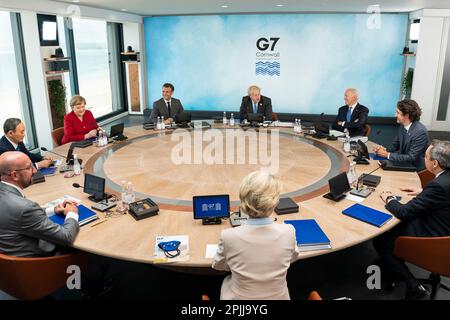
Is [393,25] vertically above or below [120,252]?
above

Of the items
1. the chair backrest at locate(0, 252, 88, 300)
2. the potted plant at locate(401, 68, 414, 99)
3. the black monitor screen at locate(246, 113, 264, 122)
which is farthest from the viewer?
the potted plant at locate(401, 68, 414, 99)

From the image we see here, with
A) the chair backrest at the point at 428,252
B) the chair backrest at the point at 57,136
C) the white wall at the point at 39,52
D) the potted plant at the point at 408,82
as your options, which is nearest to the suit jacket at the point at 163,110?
the chair backrest at the point at 57,136

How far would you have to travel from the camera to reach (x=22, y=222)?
8.96ft

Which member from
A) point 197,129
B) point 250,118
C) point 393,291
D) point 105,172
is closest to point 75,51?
point 197,129

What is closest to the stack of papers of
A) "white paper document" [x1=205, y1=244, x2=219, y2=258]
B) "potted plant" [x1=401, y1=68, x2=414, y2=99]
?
"white paper document" [x1=205, y1=244, x2=219, y2=258]

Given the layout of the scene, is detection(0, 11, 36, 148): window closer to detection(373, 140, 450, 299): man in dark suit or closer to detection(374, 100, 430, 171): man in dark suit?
detection(374, 100, 430, 171): man in dark suit

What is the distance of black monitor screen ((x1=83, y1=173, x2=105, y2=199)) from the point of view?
12.0 feet

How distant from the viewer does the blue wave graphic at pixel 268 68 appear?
11312mm

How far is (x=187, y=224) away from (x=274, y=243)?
52.5 inches

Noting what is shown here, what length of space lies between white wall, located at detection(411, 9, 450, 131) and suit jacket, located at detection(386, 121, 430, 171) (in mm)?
5691

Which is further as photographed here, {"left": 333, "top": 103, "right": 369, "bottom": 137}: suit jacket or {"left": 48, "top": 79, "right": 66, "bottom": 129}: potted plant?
{"left": 48, "top": 79, "right": 66, "bottom": 129}: potted plant
